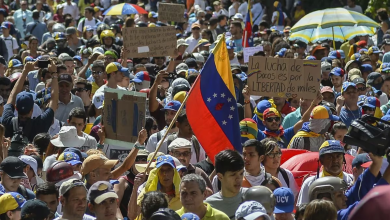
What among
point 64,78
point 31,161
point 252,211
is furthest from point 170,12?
point 252,211

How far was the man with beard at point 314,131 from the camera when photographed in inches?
335

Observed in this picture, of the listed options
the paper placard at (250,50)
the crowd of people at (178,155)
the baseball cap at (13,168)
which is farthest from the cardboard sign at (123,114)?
the paper placard at (250,50)

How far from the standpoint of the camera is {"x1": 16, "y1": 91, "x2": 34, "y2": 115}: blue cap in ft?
28.6

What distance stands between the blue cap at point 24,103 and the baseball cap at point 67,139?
2.34ft

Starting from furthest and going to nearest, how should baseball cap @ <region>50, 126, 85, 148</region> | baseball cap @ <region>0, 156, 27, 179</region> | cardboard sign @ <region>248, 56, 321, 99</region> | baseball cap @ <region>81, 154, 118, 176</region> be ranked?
1. cardboard sign @ <region>248, 56, 321, 99</region>
2. baseball cap @ <region>50, 126, 85, 148</region>
3. baseball cap @ <region>81, 154, 118, 176</region>
4. baseball cap @ <region>0, 156, 27, 179</region>

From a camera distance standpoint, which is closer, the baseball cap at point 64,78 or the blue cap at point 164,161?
the blue cap at point 164,161

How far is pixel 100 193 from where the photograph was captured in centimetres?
572

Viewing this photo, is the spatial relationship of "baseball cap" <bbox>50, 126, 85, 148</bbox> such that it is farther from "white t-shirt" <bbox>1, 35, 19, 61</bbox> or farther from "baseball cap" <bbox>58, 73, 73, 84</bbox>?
"white t-shirt" <bbox>1, 35, 19, 61</bbox>

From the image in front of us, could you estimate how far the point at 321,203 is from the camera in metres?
5.11

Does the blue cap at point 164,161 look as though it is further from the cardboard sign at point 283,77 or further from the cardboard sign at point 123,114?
the cardboard sign at point 283,77

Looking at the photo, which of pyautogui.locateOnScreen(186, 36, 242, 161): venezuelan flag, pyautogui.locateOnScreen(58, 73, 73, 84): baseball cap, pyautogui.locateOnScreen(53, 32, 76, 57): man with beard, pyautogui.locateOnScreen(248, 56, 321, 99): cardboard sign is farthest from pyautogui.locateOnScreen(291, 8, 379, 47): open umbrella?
pyautogui.locateOnScreen(186, 36, 242, 161): venezuelan flag

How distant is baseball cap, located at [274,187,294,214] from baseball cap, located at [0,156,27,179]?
212 cm

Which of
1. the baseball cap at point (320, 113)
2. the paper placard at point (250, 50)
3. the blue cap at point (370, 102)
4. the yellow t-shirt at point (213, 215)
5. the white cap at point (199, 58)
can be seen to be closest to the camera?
the yellow t-shirt at point (213, 215)

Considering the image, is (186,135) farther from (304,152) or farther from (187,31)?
(187,31)
